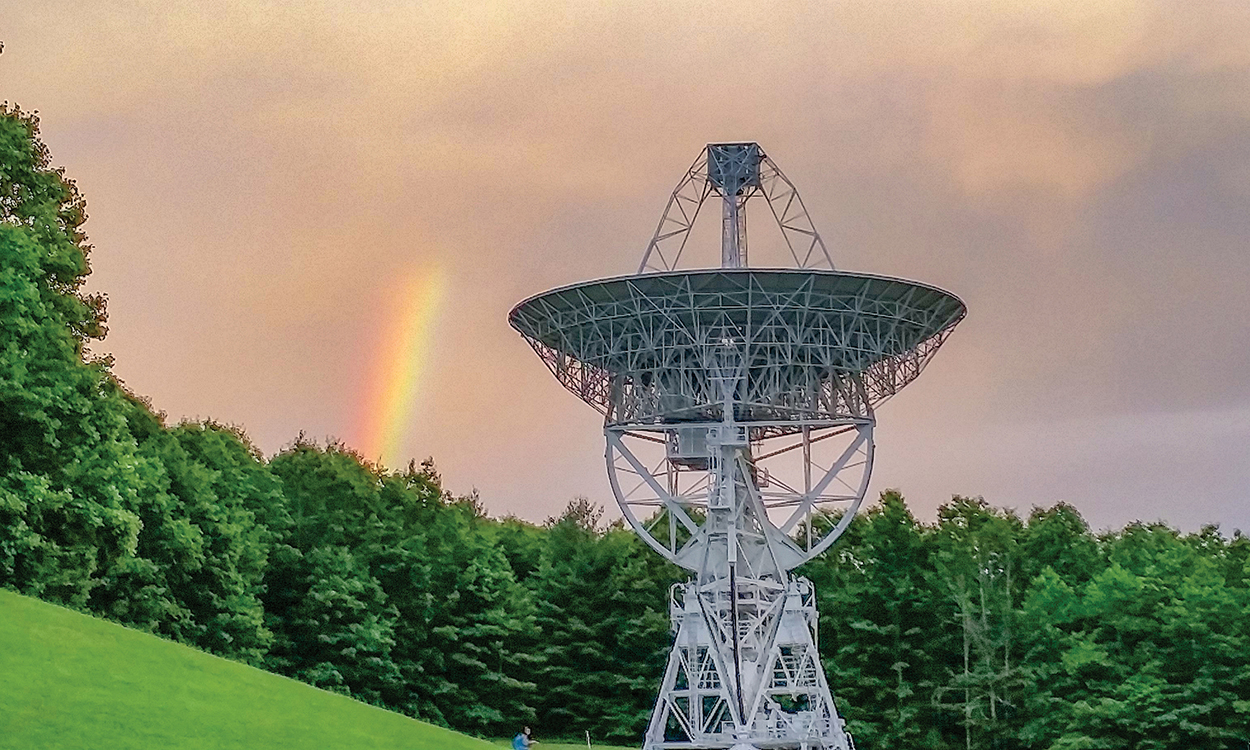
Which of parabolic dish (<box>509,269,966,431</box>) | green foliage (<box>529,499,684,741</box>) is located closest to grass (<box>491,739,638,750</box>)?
green foliage (<box>529,499,684,741</box>)

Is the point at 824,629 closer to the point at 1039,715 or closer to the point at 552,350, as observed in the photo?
the point at 1039,715

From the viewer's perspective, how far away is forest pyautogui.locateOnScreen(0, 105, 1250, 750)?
124 ft

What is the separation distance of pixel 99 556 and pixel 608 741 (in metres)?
26.0

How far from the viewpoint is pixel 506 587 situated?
6050 cm

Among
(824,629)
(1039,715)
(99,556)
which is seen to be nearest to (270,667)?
(99,556)

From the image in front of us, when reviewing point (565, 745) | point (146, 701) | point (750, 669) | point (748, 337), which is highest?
point (748, 337)

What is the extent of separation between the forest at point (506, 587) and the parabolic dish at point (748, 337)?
13.0 meters

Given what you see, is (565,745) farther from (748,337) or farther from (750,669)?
(748,337)

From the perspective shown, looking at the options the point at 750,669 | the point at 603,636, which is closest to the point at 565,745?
the point at 603,636

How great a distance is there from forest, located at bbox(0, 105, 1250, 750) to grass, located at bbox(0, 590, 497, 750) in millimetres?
9213

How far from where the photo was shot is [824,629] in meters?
59.9

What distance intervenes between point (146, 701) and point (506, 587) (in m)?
37.2

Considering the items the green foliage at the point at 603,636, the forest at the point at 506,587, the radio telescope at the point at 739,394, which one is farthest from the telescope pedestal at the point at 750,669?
the green foliage at the point at 603,636

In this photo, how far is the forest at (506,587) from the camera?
3791 cm
